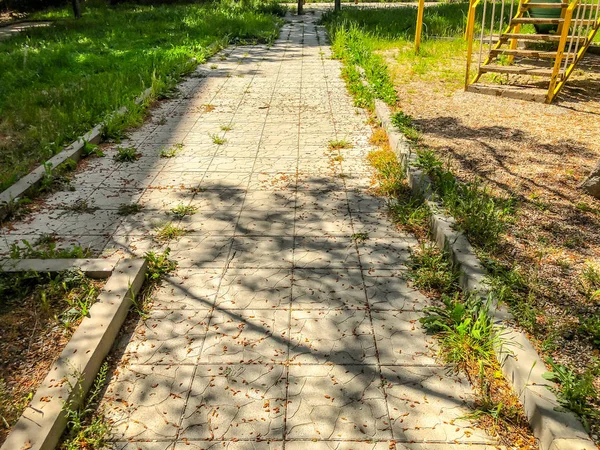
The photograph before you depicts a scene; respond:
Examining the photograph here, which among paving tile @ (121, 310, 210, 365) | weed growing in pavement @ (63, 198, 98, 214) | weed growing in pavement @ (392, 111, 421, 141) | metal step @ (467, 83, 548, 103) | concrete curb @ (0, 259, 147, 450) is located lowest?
paving tile @ (121, 310, 210, 365)

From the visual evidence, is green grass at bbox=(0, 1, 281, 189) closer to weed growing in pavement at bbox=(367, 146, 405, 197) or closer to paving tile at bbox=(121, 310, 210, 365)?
paving tile at bbox=(121, 310, 210, 365)

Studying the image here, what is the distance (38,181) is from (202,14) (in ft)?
49.6

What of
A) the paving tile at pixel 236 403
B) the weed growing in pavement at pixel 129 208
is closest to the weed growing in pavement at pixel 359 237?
the paving tile at pixel 236 403

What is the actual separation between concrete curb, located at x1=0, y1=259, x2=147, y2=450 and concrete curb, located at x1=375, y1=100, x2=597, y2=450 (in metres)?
2.41

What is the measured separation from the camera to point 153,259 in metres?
4.04

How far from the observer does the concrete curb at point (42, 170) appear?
4965 millimetres

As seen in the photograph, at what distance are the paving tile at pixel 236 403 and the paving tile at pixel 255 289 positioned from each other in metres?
0.63

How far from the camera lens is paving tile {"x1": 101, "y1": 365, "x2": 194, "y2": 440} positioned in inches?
104

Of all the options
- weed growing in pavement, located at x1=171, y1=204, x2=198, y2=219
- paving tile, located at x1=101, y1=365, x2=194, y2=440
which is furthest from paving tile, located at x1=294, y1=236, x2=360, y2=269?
paving tile, located at x1=101, y1=365, x2=194, y2=440

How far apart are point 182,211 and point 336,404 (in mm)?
2784

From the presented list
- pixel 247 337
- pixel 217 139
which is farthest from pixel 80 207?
pixel 247 337

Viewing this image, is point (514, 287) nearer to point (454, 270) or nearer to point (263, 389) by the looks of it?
point (454, 270)

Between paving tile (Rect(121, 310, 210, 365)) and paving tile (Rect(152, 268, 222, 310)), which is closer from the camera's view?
paving tile (Rect(121, 310, 210, 365))

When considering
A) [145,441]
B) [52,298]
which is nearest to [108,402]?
[145,441]
